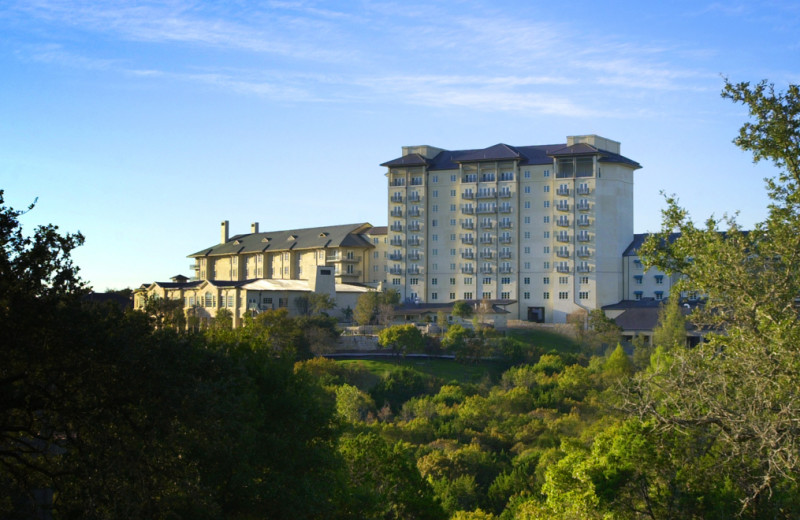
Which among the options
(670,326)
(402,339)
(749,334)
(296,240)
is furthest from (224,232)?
(749,334)

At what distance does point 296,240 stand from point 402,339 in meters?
44.3

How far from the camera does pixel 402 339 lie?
88.9 metres

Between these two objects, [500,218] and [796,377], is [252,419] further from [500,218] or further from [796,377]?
[500,218]

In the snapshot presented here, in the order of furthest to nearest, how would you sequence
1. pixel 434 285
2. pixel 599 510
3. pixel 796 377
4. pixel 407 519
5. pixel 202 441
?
pixel 434 285
pixel 407 519
pixel 599 510
pixel 202 441
pixel 796 377

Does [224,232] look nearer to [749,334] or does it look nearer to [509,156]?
[509,156]

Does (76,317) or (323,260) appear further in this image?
(323,260)

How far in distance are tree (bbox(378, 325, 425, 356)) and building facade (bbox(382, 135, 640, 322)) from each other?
26.4 meters

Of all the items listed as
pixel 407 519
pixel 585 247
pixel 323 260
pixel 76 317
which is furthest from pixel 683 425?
pixel 323 260

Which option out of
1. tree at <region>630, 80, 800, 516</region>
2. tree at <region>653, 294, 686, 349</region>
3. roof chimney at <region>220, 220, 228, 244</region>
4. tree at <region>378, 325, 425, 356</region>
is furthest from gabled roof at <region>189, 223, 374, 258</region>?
tree at <region>630, 80, 800, 516</region>

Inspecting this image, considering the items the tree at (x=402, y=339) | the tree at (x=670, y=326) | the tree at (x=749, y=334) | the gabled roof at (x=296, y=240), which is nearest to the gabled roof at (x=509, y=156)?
the gabled roof at (x=296, y=240)

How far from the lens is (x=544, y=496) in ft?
148

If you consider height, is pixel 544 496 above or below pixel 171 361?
below

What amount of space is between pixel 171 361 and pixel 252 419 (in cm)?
803

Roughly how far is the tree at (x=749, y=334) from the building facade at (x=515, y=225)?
311ft
